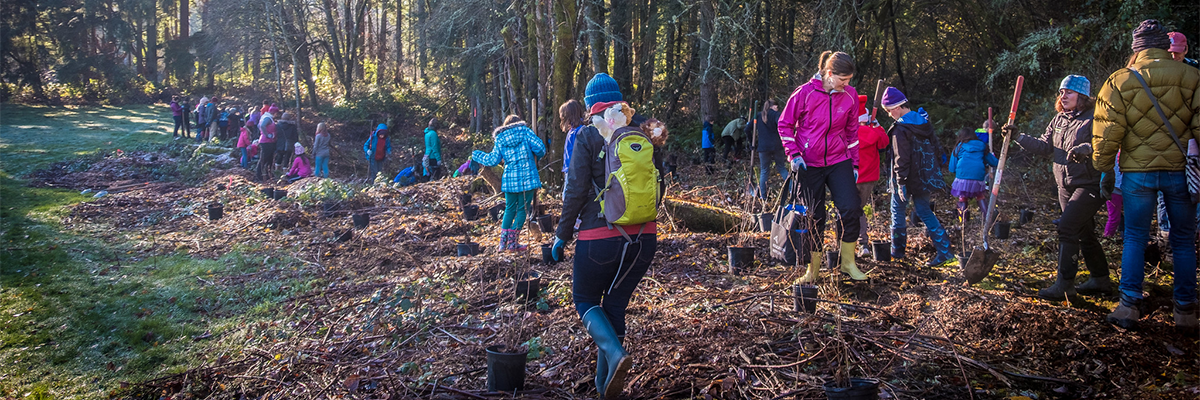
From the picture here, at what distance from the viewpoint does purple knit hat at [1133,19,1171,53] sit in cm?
406

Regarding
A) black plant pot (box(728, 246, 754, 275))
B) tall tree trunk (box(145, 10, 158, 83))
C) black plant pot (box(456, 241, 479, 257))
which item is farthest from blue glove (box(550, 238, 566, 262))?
tall tree trunk (box(145, 10, 158, 83))

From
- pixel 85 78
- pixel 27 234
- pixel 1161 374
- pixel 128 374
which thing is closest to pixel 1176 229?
pixel 1161 374

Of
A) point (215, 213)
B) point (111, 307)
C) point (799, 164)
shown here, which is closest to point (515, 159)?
point (799, 164)

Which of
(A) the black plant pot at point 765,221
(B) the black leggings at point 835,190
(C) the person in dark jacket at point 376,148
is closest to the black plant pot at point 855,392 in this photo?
(B) the black leggings at point 835,190

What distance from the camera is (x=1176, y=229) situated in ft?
13.5

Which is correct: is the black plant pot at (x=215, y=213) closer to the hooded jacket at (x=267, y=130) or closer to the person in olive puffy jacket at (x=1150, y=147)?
the hooded jacket at (x=267, y=130)

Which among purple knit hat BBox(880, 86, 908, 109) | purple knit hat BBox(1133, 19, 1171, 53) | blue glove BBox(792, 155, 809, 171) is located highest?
purple knit hat BBox(1133, 19, 1171, 53)

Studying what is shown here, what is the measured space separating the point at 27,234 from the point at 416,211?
5454 mm

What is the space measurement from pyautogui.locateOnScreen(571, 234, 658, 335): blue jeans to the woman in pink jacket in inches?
73.1

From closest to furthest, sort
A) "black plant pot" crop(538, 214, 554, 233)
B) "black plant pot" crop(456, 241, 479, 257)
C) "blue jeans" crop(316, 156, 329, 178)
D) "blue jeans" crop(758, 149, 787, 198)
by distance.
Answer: "black plant pot" crop(456, 241, 479, 257), "black plant pot" crop(538, 214, 554, 233), "blue jeans" crop(758, 149, 787, 198), "blue jeans" crop(316, 156, 329, 178)

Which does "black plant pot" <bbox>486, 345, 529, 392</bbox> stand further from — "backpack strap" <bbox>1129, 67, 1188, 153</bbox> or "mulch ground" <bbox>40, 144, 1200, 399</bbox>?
"backpack strap" <bbox>1129, 67, 1188, 153</bbox>

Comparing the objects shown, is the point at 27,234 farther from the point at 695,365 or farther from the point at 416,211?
the point at 695,365

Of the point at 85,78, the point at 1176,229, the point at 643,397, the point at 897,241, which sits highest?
the point at 85,78

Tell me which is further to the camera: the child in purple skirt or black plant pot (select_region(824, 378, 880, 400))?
the child in purple skirt
